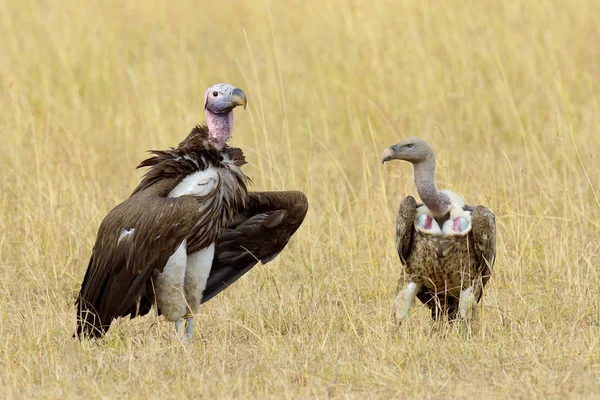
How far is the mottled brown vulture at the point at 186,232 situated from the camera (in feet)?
19.5

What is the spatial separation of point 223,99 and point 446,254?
1.60 m

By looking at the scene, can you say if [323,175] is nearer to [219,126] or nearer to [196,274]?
[219,126]

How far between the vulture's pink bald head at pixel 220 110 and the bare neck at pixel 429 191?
1.15 m

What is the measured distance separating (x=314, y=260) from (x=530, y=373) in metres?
2.73

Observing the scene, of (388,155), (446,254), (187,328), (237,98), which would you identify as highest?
(237,98)

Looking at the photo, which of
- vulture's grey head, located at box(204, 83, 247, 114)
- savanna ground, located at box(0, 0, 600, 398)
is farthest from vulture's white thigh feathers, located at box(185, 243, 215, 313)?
vulture's grey head, located at box(204, 83, 247, 114)

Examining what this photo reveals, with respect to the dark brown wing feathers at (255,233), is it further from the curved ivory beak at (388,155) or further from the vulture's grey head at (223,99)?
the curved ivory beak at (388,155)

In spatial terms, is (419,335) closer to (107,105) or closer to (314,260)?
(314,260)

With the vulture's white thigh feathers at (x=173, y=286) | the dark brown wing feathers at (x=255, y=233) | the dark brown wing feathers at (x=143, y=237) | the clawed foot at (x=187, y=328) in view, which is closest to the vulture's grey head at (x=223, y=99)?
the dark brown wing feathers at (x=143, y=237)

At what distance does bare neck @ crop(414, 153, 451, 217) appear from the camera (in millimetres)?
6012

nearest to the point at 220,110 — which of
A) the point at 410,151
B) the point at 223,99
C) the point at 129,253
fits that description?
the point at 223,99

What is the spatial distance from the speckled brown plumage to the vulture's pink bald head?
1.17 metres

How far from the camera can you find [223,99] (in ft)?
21.4

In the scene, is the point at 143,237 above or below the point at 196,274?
above
